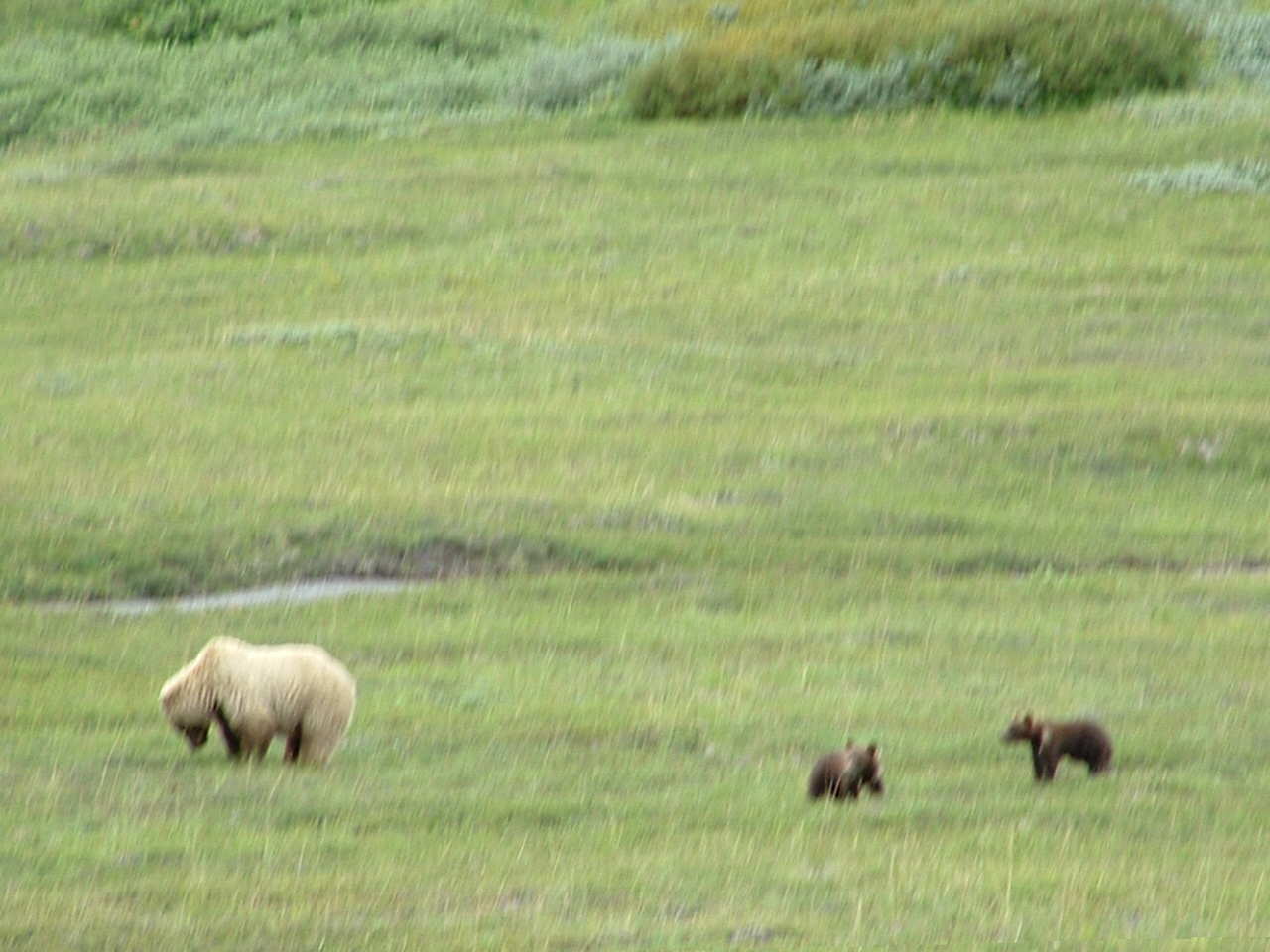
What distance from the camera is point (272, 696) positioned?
11.6 m

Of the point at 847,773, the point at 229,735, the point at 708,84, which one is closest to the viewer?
the point at 847,773

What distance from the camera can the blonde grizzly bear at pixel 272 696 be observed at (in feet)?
38.0

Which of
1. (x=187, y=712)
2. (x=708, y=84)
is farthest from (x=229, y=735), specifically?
(x=708, y=84)

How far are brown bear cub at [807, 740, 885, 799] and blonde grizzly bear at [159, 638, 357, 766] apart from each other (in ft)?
7.39

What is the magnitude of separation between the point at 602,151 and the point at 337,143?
3985 mm

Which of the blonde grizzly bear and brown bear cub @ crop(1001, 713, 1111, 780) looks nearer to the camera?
brown bear cub @ crop(1001, 713, 1111, 780)

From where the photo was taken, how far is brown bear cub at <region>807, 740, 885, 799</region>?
10719 millimetres

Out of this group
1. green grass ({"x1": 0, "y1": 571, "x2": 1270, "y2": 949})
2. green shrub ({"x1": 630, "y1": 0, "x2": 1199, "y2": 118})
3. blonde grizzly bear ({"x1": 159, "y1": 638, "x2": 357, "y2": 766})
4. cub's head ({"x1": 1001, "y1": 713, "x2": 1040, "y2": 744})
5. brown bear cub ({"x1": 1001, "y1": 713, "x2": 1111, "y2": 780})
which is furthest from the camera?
green shrub ({"x1": 630, "y1": 0, "x2": 1199, "y2": 118})

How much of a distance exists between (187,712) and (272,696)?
0.49 metres

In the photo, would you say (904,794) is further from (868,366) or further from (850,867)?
(868,366)

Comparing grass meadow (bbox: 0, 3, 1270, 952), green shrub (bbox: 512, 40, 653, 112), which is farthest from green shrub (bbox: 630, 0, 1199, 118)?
green shrub (bbox: 512, 40, 653, 112)

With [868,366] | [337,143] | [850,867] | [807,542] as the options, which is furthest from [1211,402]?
[337,143]

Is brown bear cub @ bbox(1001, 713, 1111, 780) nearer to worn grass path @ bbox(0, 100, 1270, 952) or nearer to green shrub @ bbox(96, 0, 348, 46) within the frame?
worn grass path @ bbox(0, 100, 1270, 952)

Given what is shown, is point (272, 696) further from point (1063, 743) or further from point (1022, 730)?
point (1063, 743)
